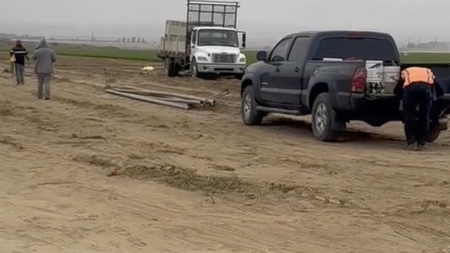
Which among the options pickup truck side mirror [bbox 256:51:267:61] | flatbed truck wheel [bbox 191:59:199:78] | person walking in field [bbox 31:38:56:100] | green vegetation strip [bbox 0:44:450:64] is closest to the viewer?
pickup truck side mirror [bbox 256:51:267:61]

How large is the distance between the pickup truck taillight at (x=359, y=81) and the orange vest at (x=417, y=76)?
2.04ft

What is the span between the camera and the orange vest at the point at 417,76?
14844 millimetres

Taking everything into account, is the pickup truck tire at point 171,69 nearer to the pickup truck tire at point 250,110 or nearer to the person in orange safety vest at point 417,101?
the pickup truck tire at point 250,110

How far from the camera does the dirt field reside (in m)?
8.62

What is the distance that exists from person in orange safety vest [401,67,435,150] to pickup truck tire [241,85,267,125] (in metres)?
4.70

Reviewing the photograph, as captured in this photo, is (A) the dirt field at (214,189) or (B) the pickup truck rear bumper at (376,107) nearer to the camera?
(A) the dirt field at (214,189)

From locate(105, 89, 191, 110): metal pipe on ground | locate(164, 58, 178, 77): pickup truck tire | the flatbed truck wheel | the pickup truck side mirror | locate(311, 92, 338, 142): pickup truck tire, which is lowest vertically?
locate(164, 58, 178, 77): pickup truck tire

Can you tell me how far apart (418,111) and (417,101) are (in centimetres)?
21

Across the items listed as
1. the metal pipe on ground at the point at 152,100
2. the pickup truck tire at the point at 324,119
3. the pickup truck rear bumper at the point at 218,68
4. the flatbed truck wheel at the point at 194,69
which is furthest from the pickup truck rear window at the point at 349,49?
the flatbed truck wheel at the point at 194,69

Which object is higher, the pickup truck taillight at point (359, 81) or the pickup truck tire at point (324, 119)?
the pickup truck taillight at point (359, 81)

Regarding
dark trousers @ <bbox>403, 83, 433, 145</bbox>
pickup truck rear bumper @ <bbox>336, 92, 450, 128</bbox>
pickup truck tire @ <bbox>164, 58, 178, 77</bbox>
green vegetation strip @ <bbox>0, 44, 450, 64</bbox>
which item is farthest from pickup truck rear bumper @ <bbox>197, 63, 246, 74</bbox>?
dark trousers @ <bbox>403, 83, 433, 145</bbox>

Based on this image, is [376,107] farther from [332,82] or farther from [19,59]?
[19,59]

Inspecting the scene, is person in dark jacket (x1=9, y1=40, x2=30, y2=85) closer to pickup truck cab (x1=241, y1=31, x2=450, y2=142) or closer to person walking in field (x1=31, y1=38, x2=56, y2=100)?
person walking in field (x1=31, y1=38, x2=56, y2=100)

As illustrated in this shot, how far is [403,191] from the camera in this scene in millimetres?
11172
